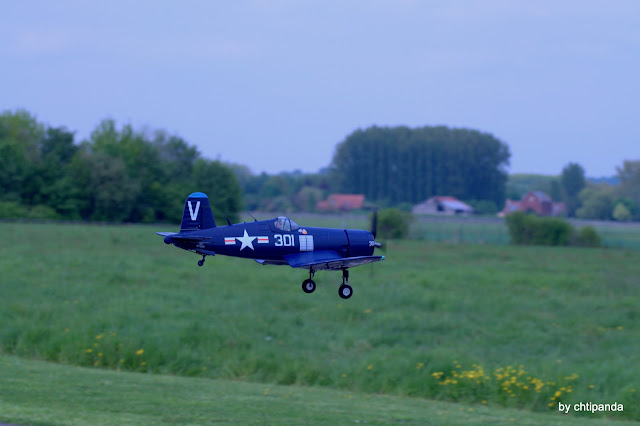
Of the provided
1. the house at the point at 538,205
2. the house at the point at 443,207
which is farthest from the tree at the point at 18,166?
the house at the point at 538,205

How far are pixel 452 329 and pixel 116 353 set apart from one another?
3021 cm

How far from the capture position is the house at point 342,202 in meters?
5.46

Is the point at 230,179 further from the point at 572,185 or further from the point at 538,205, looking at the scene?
the point at 572,185

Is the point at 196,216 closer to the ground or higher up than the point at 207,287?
higher up

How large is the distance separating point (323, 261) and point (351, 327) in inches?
2188

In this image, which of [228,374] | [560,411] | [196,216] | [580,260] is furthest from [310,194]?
[580,260]

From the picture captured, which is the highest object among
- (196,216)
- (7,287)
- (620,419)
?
(196,216)

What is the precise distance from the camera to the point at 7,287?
2598 inches

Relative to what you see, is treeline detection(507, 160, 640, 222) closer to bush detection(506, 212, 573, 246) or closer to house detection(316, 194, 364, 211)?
bush detection(506, 212, 573, 246)

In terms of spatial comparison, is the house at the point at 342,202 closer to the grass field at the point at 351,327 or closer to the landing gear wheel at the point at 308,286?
the landing gear wheel at the point at 308,286

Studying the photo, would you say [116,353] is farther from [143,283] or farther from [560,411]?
Result: [560,411]

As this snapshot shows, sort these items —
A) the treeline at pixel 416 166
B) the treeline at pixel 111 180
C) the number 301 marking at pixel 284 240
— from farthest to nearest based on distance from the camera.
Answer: the treeline at pixel 416 166 → the treeline at pixel 111 180 → the number 301 marking at pixel 284 240

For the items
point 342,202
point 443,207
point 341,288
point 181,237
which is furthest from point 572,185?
point 181,237

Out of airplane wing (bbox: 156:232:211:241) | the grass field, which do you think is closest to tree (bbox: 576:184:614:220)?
airplane wing (bbox: 156:232:211:241)
